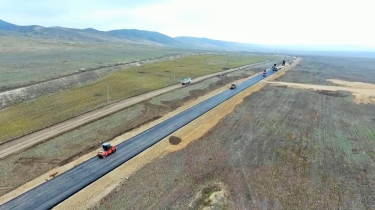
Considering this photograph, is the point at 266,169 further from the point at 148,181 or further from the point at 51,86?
the point at 51,86

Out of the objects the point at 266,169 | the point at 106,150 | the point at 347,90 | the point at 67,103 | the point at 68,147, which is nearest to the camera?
the point at 266,169

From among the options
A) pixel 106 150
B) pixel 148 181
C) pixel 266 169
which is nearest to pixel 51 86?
pixel 106 150

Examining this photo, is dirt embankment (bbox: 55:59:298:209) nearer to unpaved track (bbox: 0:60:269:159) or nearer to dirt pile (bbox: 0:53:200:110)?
unpaved track (bbox: 0:60:269:159)

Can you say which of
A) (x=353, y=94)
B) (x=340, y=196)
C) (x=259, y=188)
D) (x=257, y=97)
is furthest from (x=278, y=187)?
(x=353, y=94)

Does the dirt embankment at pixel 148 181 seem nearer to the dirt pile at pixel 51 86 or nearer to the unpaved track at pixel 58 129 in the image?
the unpaved track at pixel 58 129

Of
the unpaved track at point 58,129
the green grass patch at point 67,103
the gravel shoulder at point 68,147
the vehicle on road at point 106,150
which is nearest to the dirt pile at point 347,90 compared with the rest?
the gravel shoulder at point 68,147

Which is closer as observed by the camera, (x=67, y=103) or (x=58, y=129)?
(x=58, y=129)

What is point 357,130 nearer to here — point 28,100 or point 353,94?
point 353,94
